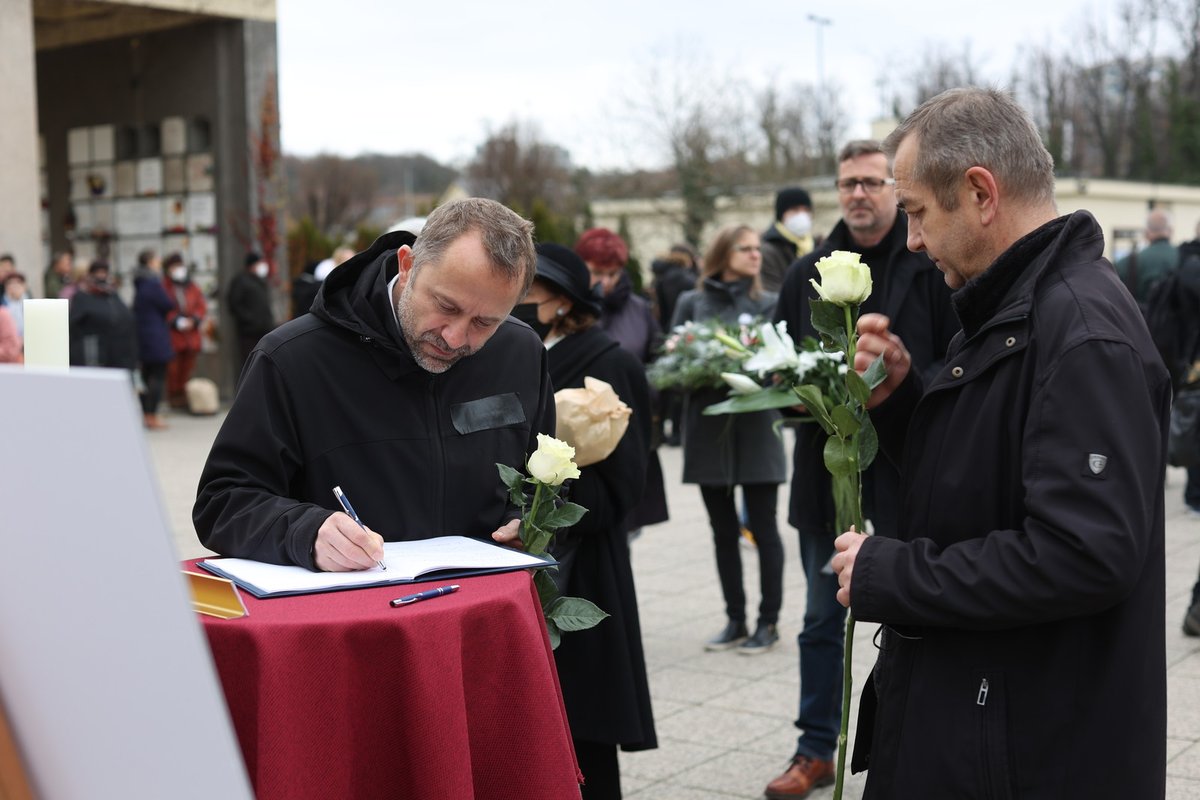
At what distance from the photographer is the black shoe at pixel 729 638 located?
21.9ft

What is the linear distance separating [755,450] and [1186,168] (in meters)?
43.6

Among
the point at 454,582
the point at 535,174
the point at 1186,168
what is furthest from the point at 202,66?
the point at 1186,168

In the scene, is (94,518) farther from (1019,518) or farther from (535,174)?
(535,174)

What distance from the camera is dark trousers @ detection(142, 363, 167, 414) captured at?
618 inches

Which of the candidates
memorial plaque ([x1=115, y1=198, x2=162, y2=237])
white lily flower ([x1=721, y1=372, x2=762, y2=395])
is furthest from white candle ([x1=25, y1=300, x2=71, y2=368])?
memorial plaque ([x1=115, y1=198, x2=162, y2=237])

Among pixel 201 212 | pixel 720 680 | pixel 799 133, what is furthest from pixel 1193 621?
pixel 799 133

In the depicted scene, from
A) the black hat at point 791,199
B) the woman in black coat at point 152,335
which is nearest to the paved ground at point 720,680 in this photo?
the black hat at point 791,199

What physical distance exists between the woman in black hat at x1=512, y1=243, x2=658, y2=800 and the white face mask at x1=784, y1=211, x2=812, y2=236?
4.55 metres

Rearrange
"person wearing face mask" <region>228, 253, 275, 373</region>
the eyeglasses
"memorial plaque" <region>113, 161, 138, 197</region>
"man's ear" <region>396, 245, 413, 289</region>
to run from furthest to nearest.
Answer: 1. "memorial plaque" <region>113, 161, 138, 197</region>
2. "person wearing face mask" <region>228, 253, 275, 373</region>
3. the eyeglasses
4. "man's ear" <region>396, 245, 413, 289</region>

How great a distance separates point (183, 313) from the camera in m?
16.6

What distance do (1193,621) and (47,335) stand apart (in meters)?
6.05

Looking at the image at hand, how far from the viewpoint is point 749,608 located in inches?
296

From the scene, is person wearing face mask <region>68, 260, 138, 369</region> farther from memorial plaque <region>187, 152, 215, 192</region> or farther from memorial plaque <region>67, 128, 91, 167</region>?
memorial plaque <region>67, 128, 91, 167</region>

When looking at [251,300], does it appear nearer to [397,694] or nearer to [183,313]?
[183,313]
